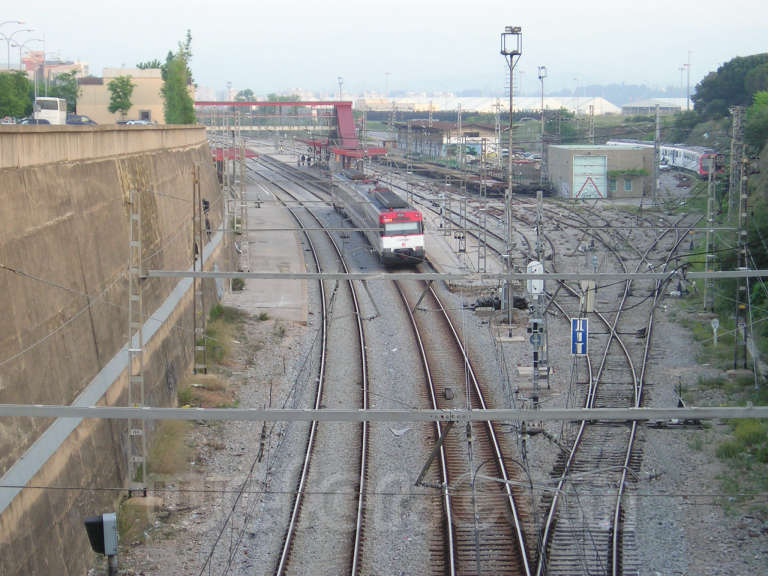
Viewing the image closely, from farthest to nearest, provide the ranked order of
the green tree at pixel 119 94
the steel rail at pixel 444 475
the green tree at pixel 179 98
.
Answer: the green tree at pixel 119 94
the green tree at pixel 179 98
the steel rail at pixel 444 475

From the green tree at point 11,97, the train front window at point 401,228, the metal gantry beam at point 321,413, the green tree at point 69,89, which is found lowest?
the train front window at point 401,228

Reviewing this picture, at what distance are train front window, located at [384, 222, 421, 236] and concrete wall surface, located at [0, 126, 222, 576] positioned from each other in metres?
13.2

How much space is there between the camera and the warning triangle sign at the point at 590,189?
46781 millimetres

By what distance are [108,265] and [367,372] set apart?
632 cm

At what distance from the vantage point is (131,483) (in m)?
11.4

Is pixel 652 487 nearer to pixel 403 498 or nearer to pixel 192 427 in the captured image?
pixel 403 498

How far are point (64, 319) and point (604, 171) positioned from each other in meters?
40.3

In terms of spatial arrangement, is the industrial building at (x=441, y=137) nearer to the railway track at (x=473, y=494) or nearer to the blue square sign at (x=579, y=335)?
the railway track at (x=473, y=494)

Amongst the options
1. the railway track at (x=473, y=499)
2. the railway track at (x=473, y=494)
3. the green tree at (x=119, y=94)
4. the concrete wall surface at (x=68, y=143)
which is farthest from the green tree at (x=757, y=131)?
the concrete wall surface at (x=68, y=143)

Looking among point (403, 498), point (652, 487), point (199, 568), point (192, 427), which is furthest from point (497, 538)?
point (192, 427)

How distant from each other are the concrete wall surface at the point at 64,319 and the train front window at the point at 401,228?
43.4 ft

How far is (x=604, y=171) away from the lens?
154ft

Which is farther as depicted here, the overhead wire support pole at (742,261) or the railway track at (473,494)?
the overhead wire support pole at (742,261)

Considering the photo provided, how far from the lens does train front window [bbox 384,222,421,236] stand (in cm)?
2847
